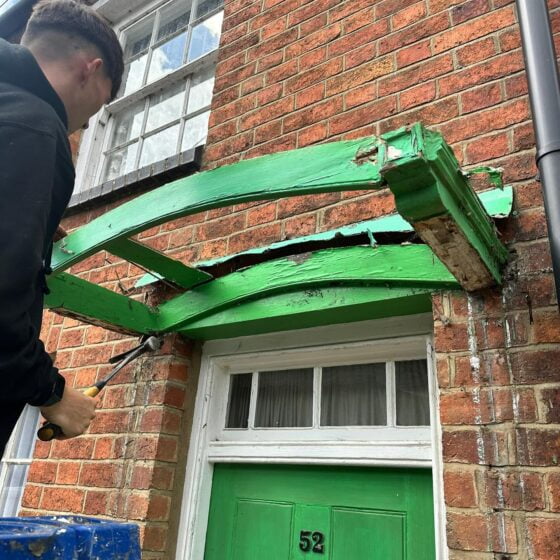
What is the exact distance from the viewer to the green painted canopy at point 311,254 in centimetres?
133

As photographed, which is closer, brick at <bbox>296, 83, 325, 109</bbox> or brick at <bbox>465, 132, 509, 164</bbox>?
brick at <bbox>465, 132, 509, 164</bbox>

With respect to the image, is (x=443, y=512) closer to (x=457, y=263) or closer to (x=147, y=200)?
(x=457, y=263)

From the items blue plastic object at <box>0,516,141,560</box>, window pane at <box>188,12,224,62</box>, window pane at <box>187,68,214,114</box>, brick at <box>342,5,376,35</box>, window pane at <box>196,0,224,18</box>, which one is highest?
window pane at <box>196,0,224,18</box>

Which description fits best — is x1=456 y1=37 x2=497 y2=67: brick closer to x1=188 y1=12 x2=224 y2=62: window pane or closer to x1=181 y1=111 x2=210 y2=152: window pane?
x1=181 y1=111 x2=210 y2=152: window pane

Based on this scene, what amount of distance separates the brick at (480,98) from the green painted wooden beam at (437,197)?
0.78m

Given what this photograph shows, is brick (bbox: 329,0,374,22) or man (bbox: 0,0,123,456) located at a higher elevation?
brick (bbox: 329,0,374,22)

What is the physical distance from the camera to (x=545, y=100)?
5.84ft

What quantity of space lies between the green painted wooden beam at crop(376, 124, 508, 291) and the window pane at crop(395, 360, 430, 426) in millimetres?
636

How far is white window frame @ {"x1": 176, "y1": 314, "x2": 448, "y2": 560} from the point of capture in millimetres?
2006

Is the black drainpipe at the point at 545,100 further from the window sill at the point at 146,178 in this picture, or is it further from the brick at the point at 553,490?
the window sill at the point at 146,178

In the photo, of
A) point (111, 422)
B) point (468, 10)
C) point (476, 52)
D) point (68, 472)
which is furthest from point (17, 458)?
point (468, 10)

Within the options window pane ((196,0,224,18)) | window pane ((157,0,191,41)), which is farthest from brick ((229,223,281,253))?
window pane ((157,0,191,41))

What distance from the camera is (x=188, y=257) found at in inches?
111

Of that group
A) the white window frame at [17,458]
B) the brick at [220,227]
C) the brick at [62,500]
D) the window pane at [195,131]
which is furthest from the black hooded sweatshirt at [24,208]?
the window pane at [195,131]
